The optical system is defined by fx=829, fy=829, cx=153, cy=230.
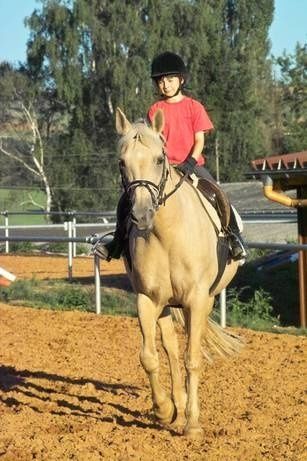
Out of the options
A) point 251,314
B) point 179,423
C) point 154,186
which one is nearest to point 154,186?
point 154,186

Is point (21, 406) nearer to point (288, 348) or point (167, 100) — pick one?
point (167, 100)

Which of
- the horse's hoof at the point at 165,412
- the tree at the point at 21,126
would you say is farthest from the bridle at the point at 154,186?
the tree at the point at 21,126

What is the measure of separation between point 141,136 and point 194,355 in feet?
5.25

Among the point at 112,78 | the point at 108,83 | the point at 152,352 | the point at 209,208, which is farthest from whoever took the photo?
the point at 108,83

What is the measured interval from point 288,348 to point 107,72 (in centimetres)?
3903

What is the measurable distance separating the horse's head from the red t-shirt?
32.0 inches

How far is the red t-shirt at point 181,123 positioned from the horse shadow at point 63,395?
196 cm

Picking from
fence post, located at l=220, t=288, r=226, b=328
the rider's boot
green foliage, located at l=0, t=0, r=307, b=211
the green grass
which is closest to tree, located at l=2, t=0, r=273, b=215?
green foliage, located at l=0, t=0, r=307, b=211

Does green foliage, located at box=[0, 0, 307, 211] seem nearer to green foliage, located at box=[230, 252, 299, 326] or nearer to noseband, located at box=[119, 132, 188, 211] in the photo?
green foliage, located at box=[230, 252, 299, 326]

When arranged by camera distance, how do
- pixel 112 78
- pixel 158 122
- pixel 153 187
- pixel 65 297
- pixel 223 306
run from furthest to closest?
pixel 112 78, pixel 65 297, pixel 223 306, pixel 158 122, pixel 153 187

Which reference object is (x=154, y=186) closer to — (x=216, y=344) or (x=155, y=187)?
(x=155, y=187)

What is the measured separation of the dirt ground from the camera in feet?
17.3

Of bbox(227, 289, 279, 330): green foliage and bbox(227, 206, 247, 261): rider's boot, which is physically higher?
bbox(227, 206, 247, 261): rider's boot

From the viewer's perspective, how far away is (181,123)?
20.3 feet
